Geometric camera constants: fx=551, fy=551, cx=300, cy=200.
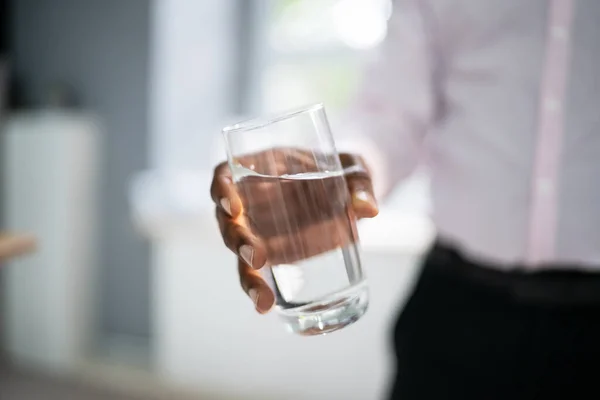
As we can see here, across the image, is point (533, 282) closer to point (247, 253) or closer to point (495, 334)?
point (495, 334)

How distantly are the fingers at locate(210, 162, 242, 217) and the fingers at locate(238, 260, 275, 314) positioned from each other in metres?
0.04

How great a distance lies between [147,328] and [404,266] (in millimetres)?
1208

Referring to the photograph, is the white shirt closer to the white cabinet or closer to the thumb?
the thumb

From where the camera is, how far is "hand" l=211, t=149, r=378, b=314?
0.40 m

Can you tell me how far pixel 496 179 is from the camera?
705 millimetres

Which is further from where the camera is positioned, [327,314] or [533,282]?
[533,282]

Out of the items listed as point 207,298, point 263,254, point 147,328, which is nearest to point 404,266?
point 207,298

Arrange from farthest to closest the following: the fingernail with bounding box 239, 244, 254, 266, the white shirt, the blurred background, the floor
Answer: the floor < the blurred background < the white shirt < the fingernail with bounding box 239, 244, 254, 266

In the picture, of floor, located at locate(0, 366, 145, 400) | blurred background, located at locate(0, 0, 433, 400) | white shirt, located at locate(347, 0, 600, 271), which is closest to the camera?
white shirt, located at locate(347, 0, 600, 271)

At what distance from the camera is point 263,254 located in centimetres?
40

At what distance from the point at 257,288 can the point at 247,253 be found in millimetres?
32

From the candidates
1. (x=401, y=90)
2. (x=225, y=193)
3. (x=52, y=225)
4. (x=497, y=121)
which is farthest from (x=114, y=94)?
(x=225, y=193)

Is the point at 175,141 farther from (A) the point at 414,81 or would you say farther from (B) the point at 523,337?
(B) the point at 523,337

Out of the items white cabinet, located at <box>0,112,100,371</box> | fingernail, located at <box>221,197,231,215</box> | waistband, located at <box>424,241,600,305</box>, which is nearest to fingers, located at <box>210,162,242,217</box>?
fingernail, located at <box>221,197,231,215</box>
